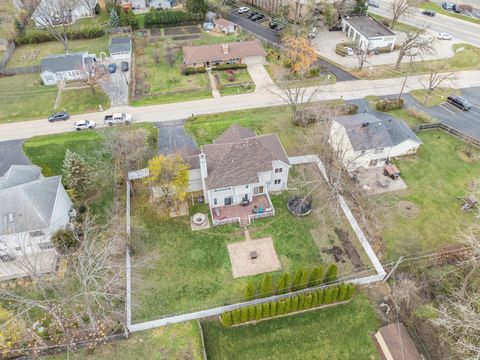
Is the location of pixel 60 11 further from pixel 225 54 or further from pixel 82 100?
pixel 225 54

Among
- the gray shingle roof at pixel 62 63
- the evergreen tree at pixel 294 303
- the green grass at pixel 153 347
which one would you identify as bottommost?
the green grass at pixel 153 347

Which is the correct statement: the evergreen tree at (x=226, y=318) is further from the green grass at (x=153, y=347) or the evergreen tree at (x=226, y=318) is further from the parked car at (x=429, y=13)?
the parked car at (x=429, y=13)

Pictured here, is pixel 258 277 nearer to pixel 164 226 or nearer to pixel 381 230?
pixel 164 226

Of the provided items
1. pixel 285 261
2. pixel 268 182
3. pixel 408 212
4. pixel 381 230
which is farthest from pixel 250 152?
pixel 408 212

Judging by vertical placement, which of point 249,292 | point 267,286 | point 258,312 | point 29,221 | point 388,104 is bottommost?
point 258,312

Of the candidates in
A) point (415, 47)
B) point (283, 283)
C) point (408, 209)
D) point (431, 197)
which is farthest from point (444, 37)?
point (283, 283)

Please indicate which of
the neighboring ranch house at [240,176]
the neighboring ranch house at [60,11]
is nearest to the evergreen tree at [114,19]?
the neighboring ranch house at [60,11]
